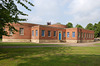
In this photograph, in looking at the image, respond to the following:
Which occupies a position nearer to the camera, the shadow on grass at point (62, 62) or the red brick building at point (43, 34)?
the shadow on grass at point (62, 62)

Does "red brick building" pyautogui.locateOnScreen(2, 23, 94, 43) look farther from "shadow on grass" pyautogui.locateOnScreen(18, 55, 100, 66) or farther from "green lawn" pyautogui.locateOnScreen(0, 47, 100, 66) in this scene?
"shadow on grass" pyautogui.locateOnScreen(18, 55, 100, 66)

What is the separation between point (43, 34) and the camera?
26938 mm

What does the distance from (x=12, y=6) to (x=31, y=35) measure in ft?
71.3

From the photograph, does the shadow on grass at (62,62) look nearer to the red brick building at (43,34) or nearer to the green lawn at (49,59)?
the green lawn at (49,59)

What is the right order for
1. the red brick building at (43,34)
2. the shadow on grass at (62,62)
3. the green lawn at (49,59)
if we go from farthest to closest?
the red brick building at (43,34)
the green lawn at (49,59)
the shadow on grass at (62,62)

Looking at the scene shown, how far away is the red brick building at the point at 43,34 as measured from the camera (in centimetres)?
2667

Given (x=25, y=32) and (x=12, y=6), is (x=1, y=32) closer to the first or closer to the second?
(x=12, y=6)

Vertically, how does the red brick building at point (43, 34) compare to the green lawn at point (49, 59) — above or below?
above

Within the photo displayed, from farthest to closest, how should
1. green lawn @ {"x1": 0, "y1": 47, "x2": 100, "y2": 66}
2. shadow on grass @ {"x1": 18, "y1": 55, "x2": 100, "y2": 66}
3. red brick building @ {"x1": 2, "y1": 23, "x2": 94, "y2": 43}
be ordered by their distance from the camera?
red brick building @ {"x1": 2, "y1": 23, "x2": 94, "y2": 43} < green lawn @ {"x1": 0, "y1": 47, "x2": 100, "y2": 66} < shadow on grass @ {"x1": 18, "y1": 55, "x2": 100, "y2": 66}

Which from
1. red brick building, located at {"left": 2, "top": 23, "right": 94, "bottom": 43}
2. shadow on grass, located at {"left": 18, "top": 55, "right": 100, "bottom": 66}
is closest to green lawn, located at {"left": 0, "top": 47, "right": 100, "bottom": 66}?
shadow on grass, located at {"left": 18, "top": 55, "right": 100, "bottom": 66}

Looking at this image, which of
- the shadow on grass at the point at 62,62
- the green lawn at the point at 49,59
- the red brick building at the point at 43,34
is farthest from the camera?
the red brick building at the point at 43,34

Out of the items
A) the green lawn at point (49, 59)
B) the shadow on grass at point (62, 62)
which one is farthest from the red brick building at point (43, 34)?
the shadow on grass at point (62, 62)

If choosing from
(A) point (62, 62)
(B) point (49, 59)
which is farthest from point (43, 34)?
(A) point (62, 62)

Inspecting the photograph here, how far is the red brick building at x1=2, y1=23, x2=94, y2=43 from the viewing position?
26.7m
